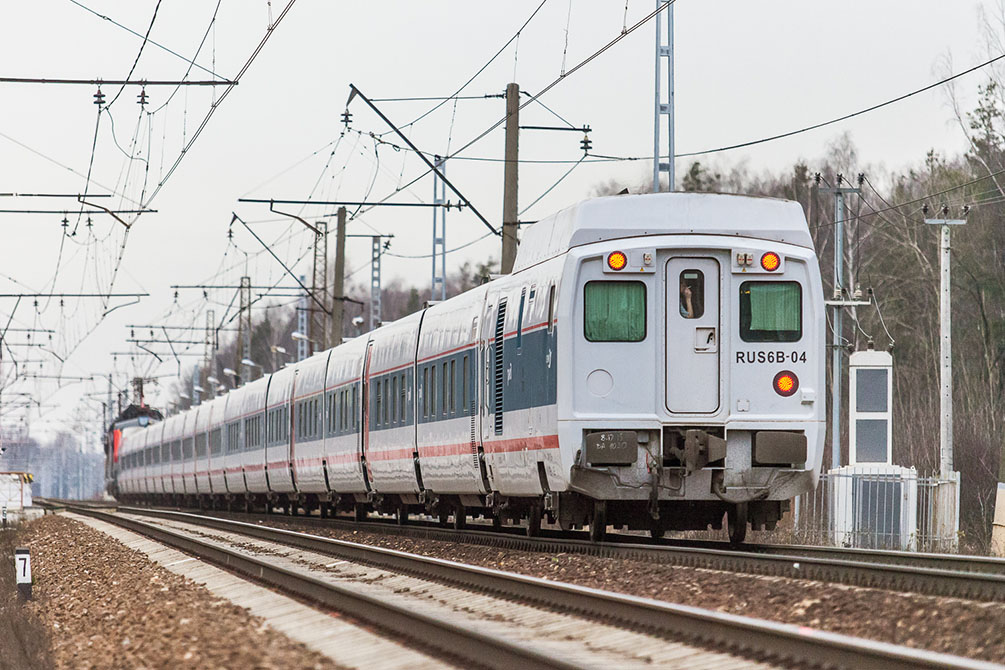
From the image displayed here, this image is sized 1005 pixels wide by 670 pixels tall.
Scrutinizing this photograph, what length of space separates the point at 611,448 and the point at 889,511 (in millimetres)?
8538

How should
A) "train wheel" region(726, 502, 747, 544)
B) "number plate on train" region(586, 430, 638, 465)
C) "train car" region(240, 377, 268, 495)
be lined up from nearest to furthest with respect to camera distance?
"number plate on train" region(586, 430, 638, 465) → "train wheel" region(726, 502, 747, 544) → "train car" region(240, 377, 268, 495)

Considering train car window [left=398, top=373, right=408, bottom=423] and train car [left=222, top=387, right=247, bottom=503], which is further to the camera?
train car [left=222, top=387, right=247, bottom=503]

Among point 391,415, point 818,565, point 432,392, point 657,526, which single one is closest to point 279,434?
point 391,415

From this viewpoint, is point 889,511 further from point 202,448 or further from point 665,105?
point 202,448

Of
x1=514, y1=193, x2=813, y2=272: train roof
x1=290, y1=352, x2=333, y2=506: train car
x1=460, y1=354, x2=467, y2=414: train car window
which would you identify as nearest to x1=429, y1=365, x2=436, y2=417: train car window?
x1=460, y1=354, x2=467, y2=414: train car window

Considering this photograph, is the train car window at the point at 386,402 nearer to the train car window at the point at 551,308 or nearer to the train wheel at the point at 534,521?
the train wheel at the point at 534,521

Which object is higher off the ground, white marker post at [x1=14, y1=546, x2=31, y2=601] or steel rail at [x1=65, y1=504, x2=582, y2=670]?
steel rail at [x1=65, y1=504, x2=582, y2=670]

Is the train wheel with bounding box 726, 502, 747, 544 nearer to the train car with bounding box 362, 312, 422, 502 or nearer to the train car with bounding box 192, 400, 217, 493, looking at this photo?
the train car with bounding box 362, 312, 422, 502

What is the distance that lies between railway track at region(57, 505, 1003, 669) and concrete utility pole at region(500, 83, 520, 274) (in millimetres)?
9596

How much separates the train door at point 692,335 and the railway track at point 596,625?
9.39 ft

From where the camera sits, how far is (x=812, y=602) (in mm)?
10602

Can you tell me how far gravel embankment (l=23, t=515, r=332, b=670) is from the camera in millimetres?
9422

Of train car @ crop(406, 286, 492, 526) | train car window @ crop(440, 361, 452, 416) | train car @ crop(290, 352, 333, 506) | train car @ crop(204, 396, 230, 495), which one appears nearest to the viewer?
train car @ crop(406, 286, 492, 526)

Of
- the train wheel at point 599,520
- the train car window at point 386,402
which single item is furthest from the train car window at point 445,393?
the train wheel at point 599,520
